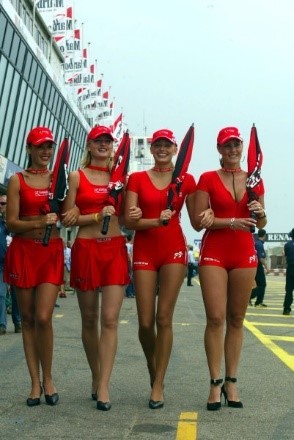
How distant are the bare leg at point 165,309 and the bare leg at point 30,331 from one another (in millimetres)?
909

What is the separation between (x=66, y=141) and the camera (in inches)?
245

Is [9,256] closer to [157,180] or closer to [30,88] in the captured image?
[157,180]

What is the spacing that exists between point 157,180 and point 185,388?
1858 mm

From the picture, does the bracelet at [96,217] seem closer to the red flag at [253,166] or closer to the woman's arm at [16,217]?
the woman's arm at [16,217]

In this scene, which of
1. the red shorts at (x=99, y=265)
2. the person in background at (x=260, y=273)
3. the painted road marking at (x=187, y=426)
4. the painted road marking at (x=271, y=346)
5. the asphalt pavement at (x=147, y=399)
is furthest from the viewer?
the person in background at (x=260, y=273)

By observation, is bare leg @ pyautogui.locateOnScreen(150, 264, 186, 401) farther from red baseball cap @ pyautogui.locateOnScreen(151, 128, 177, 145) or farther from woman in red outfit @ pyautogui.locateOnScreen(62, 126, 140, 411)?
red baseball cap @ pyautogui.locateOnScreen(151, 128, 177, 145)

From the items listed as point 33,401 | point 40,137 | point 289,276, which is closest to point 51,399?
point 33,401

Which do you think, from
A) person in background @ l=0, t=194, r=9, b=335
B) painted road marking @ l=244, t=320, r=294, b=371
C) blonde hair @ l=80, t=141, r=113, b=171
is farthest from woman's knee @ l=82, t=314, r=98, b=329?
person in background @ l=0, t=194, r=9, b=335

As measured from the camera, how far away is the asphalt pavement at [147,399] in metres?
5.07

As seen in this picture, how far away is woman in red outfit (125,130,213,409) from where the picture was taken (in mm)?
5961

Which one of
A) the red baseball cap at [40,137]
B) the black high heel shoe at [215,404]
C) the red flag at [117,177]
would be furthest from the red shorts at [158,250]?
the red baseball cap at [40,137]

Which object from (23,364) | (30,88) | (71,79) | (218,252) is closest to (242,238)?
(218,252)

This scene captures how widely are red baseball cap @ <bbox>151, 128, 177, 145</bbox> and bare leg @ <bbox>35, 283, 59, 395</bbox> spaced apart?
138cm

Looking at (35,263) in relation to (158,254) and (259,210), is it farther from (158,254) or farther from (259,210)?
(259,210)
